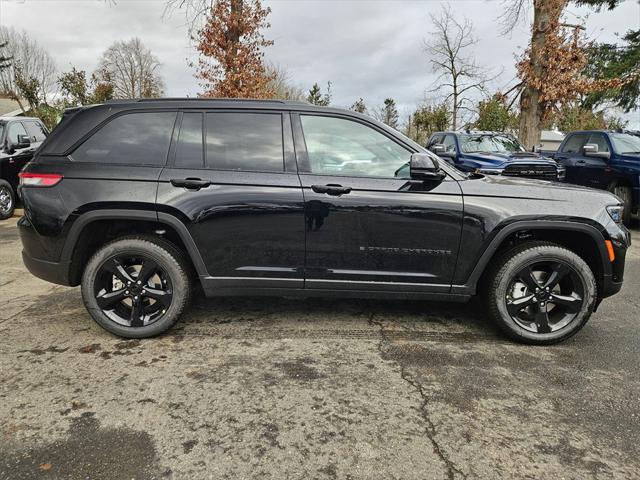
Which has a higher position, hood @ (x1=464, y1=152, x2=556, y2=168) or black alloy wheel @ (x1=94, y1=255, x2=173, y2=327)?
hood @ (x1=464, y1=152, x2=556, y2=168)

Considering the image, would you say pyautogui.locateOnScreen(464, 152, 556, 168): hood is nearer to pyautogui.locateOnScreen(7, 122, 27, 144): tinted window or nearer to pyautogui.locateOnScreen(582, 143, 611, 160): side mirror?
pyautogui.locateOnScreen(582, 143, 611, 160): side mirror

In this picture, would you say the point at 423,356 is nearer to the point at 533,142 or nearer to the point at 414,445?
the point at 414,445

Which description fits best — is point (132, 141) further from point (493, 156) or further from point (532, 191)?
point (493, 156)

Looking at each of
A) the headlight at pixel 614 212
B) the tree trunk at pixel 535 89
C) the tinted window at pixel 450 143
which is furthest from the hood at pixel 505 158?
the headlight at pixel 614 212

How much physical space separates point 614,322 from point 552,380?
154 centimetres

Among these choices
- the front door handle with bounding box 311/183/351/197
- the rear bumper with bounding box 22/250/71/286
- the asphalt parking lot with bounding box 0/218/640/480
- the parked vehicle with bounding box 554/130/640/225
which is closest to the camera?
the asphalt parking lot with bounding box 0/218/640/480

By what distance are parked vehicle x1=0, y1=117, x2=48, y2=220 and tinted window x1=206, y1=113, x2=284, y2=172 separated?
743 cm

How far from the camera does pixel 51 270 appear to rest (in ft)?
11.3

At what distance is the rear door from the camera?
3.31m

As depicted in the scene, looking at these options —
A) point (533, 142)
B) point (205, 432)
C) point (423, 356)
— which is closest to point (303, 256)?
point (423, 356)

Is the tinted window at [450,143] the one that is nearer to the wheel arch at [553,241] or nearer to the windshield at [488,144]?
the windshield at [488,144]

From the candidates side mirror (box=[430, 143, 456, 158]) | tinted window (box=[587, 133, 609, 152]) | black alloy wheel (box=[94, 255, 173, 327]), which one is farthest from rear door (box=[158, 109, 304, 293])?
tinted window (box=[587, 133, 609, 152])

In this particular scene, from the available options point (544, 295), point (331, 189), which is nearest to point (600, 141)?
point (544, 295)

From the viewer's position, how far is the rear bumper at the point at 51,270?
134 inches
